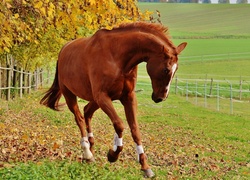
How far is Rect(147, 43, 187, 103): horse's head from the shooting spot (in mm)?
7547

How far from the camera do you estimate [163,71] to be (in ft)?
24.8

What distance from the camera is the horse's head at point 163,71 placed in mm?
7547

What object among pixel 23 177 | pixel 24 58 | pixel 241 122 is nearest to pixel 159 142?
pixel 23 177

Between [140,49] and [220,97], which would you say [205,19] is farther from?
[140,49]

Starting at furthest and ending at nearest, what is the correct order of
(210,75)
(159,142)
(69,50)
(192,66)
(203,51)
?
(203,51), (192,66), (210,75), (159,142), (69,50)

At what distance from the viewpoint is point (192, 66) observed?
72.1 m

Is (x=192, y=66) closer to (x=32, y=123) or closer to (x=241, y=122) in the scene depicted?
(x=241, y=122)

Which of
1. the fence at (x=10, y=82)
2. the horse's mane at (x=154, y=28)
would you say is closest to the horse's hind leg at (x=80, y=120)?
the horse's mane at (x=154, y=28)

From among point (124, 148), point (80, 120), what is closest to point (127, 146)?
point (124, 148)

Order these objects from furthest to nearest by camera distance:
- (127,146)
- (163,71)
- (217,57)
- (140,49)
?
(217,57)
(127,146)
(140,49)
(163,71)

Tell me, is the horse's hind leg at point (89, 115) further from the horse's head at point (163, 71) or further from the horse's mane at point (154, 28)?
the horse's head at point (163, 71)

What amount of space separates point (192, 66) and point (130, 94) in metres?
64.7

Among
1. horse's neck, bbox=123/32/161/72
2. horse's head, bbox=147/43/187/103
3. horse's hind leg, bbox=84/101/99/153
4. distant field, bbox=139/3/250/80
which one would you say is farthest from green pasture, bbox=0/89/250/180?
distant field, bbox=139/3/250/80

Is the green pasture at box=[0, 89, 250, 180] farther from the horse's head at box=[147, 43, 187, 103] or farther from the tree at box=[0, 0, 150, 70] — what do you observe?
the tree at box=[0, 0, 150, 70]
